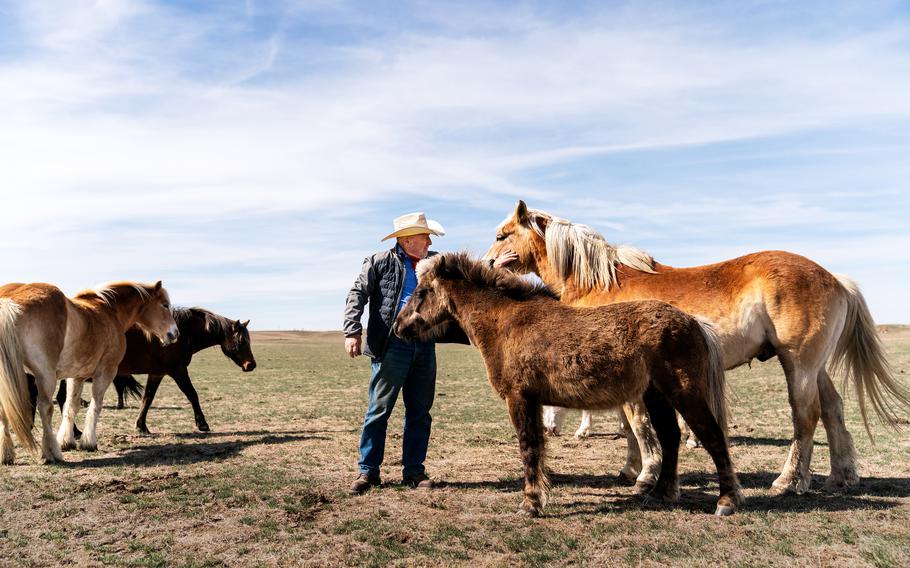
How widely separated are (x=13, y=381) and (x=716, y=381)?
816 centimetres

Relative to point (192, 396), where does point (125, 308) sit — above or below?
above

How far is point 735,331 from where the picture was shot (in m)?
6.73

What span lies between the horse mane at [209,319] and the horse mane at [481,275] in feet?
28.2

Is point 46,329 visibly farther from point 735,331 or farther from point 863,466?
point 863,466

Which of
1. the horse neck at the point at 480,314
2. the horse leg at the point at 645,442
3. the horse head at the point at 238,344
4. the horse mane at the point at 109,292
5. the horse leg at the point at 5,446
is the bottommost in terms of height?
the horse leg at the point at 5,446

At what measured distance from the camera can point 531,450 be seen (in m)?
5.88

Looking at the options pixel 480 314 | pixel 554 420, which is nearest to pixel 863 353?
pixel 480 314

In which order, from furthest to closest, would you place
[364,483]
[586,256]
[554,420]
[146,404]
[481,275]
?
[146,404], [554,420], [586,256], [364,483], [481,275]

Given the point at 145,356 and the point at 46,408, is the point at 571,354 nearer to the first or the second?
the point at 46,408

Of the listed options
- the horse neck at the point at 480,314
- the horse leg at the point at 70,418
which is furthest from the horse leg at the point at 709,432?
the horse leg at the point at 70,418

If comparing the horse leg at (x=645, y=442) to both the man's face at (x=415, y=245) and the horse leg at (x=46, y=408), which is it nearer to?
the man's face at (x=415, y=245)

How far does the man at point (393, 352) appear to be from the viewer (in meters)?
6.96

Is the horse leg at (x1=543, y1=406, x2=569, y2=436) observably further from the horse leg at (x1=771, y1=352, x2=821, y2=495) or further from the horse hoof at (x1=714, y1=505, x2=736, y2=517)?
the horse hoof at (x1=714, y1=505, x2=736, y2=517)

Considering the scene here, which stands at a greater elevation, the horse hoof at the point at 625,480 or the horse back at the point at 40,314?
the horse back at the point at 40,314
